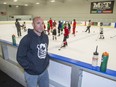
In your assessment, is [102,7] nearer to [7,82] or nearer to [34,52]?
[7,82]

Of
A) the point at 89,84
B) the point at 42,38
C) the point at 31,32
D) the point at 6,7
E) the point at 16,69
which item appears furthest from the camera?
the point at 6,7

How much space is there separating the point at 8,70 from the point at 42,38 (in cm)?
217

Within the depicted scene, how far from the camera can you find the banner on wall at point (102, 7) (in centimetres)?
1369

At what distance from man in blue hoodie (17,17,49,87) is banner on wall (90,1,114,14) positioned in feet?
46.2

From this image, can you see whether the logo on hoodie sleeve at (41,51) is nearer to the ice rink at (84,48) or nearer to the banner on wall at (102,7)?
the ice rink at (84,48)

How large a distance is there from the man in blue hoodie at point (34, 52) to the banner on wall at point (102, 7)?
1407 cm

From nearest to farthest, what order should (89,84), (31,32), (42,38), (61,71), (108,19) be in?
(31,32) → (42,38) → (89,84) → (61,71) → (108,19)

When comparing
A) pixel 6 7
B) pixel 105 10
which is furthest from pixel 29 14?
pixel 105 10

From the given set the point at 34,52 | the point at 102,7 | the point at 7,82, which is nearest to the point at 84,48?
the point at 7,82

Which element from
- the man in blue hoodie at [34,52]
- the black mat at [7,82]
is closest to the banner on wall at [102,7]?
the black mat at [7,82]

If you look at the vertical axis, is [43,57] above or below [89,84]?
above

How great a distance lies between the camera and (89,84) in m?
1.93

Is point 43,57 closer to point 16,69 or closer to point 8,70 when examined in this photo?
point 16,69

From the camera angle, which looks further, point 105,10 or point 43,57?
point 105,10
